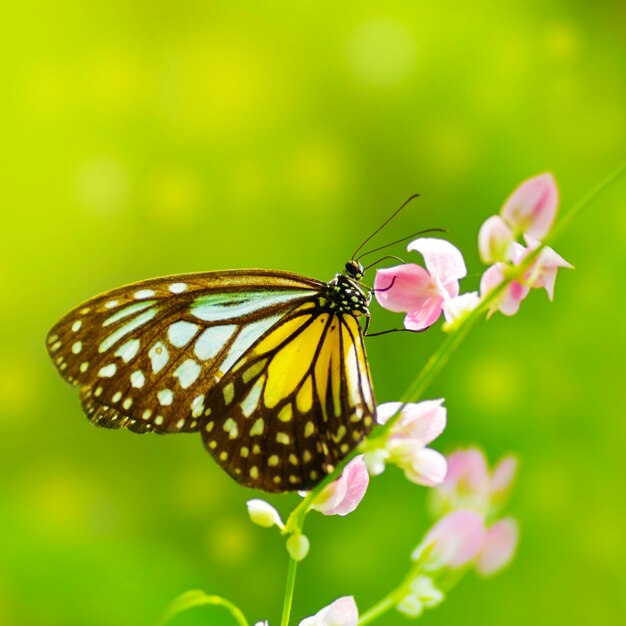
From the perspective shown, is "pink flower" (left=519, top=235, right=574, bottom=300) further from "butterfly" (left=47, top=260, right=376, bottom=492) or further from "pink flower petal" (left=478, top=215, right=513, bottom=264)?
"butterfly" (left=47, top=260, right=376, bottom=492)

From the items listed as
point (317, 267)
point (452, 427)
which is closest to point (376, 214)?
point (317, 267)

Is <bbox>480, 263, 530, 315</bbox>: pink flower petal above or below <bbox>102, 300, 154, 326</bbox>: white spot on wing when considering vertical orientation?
above

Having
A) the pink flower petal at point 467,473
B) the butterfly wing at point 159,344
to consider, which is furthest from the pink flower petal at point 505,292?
the butterfly wing at point 159,344

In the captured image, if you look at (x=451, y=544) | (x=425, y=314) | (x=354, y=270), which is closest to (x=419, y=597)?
(x=451, y=544)

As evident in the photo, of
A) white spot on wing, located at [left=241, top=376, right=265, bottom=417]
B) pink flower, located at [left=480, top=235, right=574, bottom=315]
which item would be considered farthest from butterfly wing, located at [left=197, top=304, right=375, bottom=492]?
pink flower, located at [left=480, top=235, right=574, bottom=315]

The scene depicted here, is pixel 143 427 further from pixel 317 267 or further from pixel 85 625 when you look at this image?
pixel 317 267

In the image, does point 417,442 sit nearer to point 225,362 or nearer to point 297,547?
point 297,547

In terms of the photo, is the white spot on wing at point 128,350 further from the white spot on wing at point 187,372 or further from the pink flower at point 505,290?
the pink flower at point 505,290

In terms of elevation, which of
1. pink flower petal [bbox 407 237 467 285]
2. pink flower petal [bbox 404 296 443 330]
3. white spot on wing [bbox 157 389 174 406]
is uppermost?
pink flower petal [bbox 407 237 467 285]
